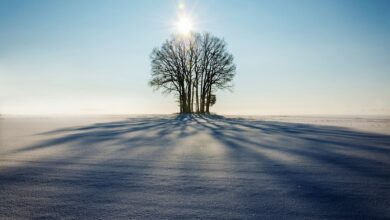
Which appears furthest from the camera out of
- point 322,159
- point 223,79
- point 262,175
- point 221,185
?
point 223,79

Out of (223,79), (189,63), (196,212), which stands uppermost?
(189,63)

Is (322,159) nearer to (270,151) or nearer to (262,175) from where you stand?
(270,151)

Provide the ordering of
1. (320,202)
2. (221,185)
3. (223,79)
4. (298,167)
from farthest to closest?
(223,79), (298,167), (221,185), (320,202)

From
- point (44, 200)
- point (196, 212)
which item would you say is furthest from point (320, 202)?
point (44, 200)

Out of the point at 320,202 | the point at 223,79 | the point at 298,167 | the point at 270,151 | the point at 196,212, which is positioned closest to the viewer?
the point at 196,212

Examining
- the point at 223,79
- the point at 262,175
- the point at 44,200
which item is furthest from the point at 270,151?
the point at 223,79

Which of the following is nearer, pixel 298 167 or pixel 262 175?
pixel 262 175

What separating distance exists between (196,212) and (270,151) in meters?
3.62

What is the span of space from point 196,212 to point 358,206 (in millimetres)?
1580

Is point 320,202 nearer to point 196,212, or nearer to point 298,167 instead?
point 196,212

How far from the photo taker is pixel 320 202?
7.71 feet

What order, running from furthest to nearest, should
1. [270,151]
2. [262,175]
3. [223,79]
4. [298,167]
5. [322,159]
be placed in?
[223,79]
[270,151]
[322,159]
[298,167]
[262,175]

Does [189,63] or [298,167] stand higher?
[189,63]

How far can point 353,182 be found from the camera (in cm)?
300
